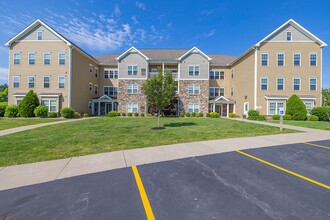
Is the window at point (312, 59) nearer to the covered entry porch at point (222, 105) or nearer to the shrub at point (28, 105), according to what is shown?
the covered entry porch at point (222, 105)

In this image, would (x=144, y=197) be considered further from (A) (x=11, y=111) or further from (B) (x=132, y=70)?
(A) (x=11, y=111)

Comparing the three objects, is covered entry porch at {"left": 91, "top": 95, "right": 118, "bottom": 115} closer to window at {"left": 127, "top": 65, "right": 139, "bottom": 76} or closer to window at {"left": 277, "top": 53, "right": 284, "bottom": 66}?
window at {"left": 127, "top": 65, "right": 139, "bottom": 76}

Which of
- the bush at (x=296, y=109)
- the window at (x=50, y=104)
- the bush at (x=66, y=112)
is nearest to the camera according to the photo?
the bush at (x=296, y=109)

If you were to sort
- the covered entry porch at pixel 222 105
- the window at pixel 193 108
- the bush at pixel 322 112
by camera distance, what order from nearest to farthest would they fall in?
the bush at pixel 322 112
the window at pixel 193 108
the covered entry porch at pixel 222 105

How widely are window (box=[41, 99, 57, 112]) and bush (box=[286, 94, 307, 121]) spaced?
106 ft

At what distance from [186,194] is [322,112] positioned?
2649 cm

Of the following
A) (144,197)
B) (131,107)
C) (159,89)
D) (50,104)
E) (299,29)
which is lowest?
(144,197)

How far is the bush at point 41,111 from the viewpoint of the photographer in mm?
21203

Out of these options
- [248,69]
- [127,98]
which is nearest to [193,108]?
[248,69]

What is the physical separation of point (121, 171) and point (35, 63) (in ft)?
88.9

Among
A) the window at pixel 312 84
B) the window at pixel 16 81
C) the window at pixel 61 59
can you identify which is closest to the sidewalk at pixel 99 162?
the window at pixel 312 84

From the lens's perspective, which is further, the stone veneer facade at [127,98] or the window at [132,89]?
the window at [132,89]

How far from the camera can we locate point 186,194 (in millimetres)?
3426

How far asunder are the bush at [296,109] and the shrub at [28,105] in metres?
34.4
